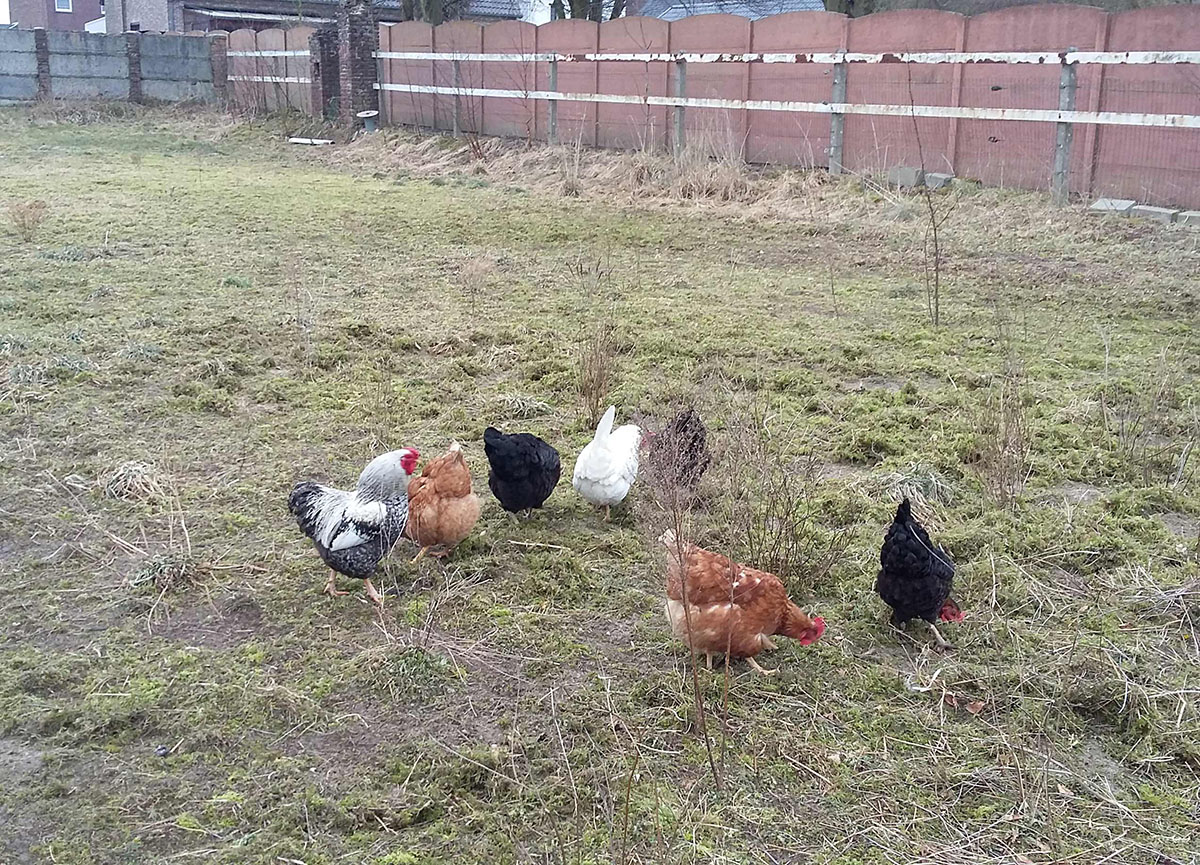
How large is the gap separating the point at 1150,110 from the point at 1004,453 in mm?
8136

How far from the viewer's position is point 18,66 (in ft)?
85.5

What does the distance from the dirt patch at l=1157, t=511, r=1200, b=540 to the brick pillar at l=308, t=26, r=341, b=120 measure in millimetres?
21639

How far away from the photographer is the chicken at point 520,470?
390 cm

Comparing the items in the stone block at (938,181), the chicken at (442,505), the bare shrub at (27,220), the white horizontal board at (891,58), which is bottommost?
the chicken at (442,505)

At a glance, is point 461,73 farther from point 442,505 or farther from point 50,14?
point 50,14

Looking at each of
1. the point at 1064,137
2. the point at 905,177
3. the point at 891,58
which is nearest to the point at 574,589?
the point at 1064,137

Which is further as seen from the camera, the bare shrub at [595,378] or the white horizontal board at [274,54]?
the white horizontal board at [274,54]

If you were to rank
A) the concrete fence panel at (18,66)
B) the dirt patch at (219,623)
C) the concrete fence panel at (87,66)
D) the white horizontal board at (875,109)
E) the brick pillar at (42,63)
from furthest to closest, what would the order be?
the concrete fence panel at (87,66)
the brick pillar at (42,63)
the concrete fence panel at (18,66)
the white horizontal board at (875,109)
the dirt patch at (219,623)

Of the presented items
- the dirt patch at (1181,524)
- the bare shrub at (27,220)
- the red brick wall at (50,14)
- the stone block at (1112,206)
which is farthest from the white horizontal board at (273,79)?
the red brick wall at (50,14)

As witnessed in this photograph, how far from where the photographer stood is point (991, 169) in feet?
38.6

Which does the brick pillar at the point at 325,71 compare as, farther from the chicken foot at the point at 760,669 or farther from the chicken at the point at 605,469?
the chicken foot at the point at 760,669

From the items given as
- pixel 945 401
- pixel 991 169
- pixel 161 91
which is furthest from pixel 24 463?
pixel 161 91

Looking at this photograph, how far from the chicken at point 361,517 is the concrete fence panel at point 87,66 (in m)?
28.0

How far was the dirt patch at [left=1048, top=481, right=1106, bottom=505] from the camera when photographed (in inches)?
163
